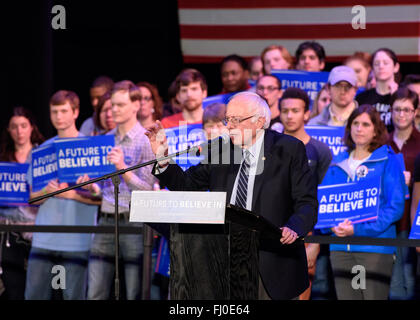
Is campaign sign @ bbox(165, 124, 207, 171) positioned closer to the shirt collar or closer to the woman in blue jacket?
the woman in blue jacket

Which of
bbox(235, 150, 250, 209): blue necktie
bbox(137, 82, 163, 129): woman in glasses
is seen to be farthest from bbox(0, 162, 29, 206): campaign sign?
bbox(235, 150, 250, 209): blue necktie

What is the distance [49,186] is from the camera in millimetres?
5582

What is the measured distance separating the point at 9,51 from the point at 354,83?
3288 millimetres

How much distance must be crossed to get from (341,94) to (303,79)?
0.44 meters

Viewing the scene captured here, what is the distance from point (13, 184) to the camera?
5.84m

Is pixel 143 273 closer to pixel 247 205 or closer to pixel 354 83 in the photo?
pixel 247 205

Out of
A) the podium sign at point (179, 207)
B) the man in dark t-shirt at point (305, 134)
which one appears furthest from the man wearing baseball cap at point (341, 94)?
the podium sign at point (179, 207)

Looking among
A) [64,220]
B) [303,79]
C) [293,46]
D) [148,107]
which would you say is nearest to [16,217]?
[64,220]

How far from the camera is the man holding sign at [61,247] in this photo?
554 cm

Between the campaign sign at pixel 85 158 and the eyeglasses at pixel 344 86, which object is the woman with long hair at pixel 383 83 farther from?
the campaign sign at pixel 85 158

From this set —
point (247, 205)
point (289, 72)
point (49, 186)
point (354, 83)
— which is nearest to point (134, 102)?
point (49, 186)

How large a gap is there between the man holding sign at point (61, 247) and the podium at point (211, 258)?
2682mm

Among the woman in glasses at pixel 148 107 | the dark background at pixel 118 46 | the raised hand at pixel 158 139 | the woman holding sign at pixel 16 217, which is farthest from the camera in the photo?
the dark background at pixel 118 46

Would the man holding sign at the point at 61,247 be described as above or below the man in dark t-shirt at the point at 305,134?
below
